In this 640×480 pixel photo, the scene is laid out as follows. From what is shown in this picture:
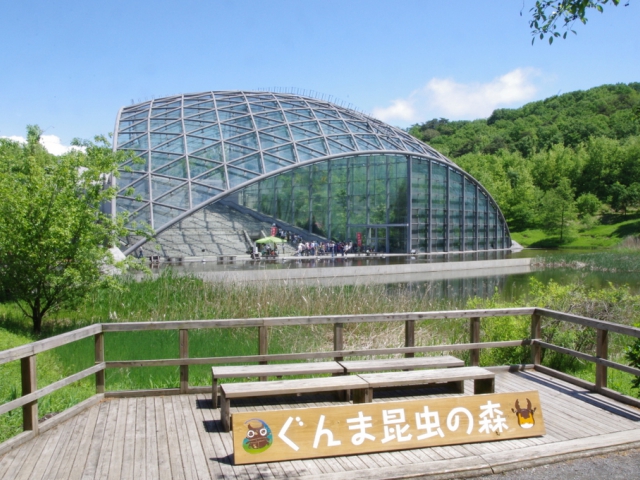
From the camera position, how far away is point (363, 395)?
19.4 feet

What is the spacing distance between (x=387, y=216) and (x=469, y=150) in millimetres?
75215

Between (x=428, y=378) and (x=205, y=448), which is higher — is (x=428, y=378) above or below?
above

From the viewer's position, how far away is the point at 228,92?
145ft

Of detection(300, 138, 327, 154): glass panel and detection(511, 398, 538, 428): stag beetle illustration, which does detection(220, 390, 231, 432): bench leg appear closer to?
detection(511, 398, 538, 428): stag beetle illustration

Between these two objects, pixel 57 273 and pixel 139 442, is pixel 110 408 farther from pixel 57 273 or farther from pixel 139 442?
pixel 57 273

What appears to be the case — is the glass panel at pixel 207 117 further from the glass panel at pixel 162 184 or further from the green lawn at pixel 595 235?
the green lawn at pixel 595 235

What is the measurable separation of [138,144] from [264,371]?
3148 centimetres

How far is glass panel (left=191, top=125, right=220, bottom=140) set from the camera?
1411 inches

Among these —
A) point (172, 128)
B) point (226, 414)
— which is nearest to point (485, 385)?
point (226, 414)

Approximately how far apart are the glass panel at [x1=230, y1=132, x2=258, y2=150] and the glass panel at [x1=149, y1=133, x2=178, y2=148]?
3.71 m

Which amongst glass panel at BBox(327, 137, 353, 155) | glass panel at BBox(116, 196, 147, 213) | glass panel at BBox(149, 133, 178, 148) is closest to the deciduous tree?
glass panel at BBox(116, 196, 147, 213)

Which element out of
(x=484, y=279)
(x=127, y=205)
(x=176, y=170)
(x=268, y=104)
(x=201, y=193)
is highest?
(x=268, y=104)

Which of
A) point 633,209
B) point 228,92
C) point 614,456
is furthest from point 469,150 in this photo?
point 614,456

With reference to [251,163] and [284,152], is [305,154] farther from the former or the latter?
[251,163]
